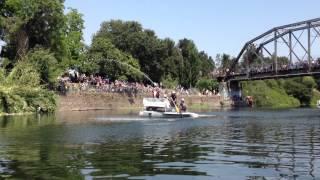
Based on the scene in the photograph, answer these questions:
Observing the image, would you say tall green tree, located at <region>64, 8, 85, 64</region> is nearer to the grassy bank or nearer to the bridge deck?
the bridge deck

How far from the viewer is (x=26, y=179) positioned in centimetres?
1853

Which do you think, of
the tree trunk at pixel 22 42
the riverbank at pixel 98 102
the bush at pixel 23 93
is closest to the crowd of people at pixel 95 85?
the riverbank at pixel 98 102

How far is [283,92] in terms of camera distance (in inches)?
6969

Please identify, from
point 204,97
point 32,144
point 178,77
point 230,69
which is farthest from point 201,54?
point 32,144

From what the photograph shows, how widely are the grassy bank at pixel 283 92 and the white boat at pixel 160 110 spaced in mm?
92203

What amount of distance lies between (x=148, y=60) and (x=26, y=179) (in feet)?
405

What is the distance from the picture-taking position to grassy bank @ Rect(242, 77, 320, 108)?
164m

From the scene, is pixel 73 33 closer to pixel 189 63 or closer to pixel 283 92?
pixel 189 63

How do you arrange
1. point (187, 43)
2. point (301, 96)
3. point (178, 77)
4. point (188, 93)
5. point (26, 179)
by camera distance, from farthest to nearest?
point (301, 96) < point (187, 43) < point (178, 77) < point (188, 93) < point (26, 179)

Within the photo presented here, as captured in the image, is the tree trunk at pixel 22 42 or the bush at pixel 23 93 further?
the tree trunk at pixel 22 42

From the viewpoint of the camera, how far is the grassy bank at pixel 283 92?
164087 mm

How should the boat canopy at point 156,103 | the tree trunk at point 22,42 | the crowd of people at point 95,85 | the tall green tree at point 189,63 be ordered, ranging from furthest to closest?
the tall green tree at point 189,63
the crowd of people at point 95,85
the tree trunk at point 22,42
the boat canopy at point 156,103

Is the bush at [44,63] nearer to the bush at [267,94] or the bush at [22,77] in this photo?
the bush at [22,77]

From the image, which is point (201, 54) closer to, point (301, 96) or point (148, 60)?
point (301, 96)
